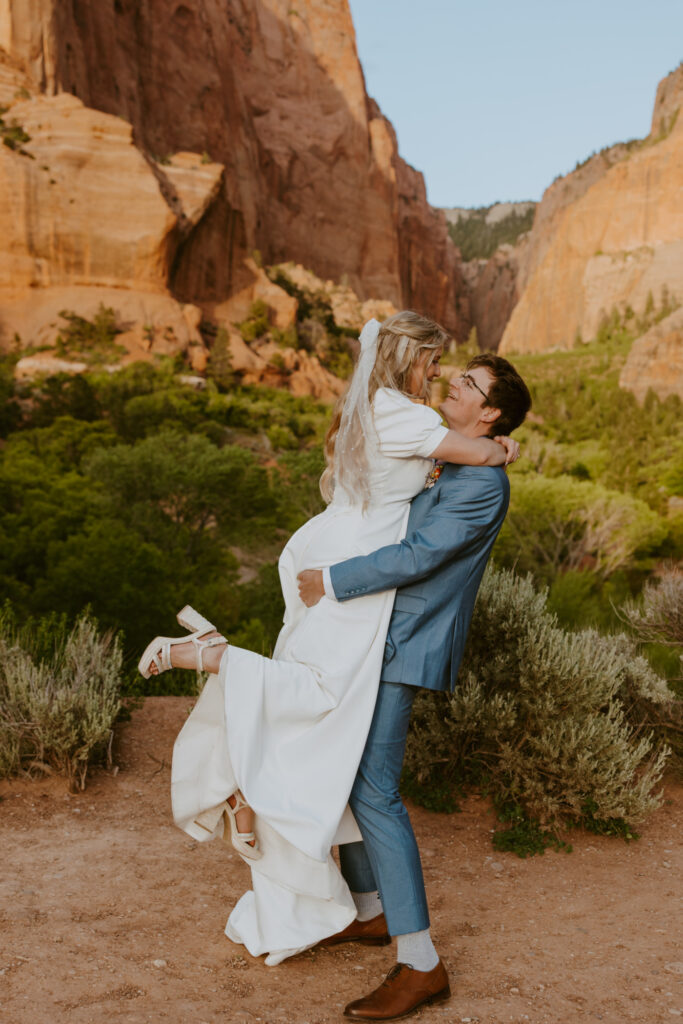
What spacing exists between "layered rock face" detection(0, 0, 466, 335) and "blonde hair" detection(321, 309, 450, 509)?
121ft

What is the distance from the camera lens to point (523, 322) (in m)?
78.8

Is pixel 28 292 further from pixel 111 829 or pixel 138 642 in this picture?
pixel 111 829

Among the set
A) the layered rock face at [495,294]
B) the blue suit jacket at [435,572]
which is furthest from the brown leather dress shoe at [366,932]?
the layered rock face at [495,294]

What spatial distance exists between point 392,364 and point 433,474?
38 centimetres

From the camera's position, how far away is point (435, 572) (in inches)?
95.0

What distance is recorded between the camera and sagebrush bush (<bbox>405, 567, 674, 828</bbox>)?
398cm

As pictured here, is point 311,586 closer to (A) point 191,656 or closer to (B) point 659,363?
(A) point 191,656

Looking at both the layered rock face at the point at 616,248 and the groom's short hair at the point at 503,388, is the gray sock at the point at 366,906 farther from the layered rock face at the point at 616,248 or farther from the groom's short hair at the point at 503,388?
the layered rock face at the point at 616,248

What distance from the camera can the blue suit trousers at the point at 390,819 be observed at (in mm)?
2334

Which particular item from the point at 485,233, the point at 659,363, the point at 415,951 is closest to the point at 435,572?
the point at 415,951

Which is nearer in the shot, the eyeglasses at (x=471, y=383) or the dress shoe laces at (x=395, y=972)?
the dress shoe laces at (x=395, y=972)

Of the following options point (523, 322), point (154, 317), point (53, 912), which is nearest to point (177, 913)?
point (53, 912)

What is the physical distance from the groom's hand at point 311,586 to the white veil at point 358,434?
0.25m

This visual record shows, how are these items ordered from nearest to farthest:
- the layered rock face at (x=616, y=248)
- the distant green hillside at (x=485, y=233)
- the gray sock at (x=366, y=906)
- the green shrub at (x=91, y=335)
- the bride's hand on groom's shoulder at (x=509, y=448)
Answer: the bride's hand on groom's shoulder at (x=509, y=448)
the gray sock at (x=366, y=906)
the green shrub at (x=91, y=335)
the layered rock face at (x=616, y=248)
the distant green hillside at (x=485, y=233)
